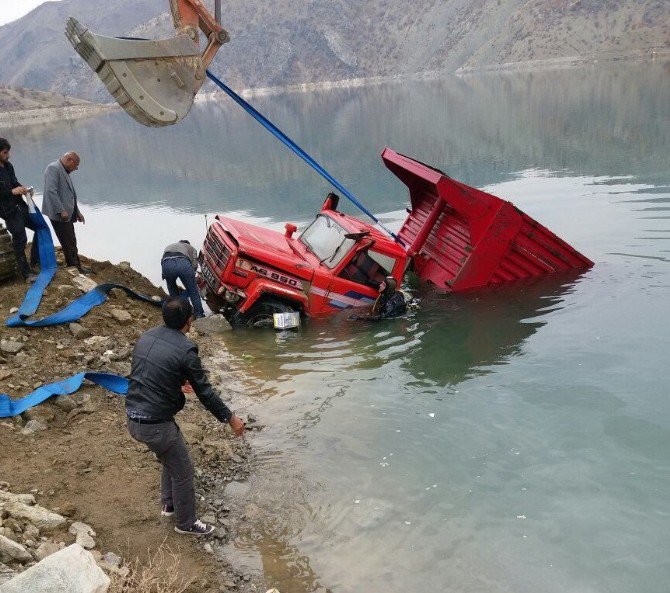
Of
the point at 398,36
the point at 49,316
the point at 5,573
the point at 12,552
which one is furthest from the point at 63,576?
the point at 398,36

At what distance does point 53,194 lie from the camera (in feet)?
29.2

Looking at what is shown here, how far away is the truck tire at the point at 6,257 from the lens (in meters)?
8.56

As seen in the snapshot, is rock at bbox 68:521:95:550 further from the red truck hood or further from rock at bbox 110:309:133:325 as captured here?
A: the red truck hood

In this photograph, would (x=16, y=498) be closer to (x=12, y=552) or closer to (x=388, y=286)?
(x=12, y=552)

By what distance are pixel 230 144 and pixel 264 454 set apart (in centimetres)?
→ 3726

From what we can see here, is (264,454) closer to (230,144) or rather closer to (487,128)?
(487,128)

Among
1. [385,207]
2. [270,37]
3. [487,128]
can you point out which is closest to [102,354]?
[385,207]

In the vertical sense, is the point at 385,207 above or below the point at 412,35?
below

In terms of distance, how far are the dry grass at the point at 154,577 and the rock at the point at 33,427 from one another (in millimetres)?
1900

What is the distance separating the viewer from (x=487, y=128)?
34.6 meters

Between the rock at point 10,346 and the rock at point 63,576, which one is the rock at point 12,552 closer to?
the rock at point 63,576

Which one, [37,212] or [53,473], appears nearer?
[53,473]

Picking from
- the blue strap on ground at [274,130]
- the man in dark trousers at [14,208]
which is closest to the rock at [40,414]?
the man in dark trousers at [14,208]

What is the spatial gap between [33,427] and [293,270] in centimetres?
453
